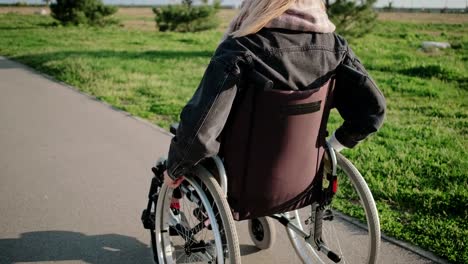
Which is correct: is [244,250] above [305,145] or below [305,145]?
below

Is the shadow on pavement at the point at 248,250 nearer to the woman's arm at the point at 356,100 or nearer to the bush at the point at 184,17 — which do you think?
the woman's arm at the point at 356,100

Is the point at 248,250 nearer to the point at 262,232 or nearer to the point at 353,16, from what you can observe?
the point at 262,232

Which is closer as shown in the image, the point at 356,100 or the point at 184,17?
the point at 356,100

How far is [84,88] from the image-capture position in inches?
305

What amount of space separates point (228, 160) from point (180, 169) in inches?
9.0

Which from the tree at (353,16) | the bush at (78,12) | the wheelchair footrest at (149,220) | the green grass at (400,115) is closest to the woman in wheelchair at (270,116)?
the wheelchair footrest at (149,220)

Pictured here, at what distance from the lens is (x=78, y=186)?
378 centimetres

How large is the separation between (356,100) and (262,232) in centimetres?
125

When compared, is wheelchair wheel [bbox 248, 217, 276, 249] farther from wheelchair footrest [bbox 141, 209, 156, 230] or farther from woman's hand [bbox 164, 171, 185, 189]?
woman's hand [bbox 164, 171, 185, 189]

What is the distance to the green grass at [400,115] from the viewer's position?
311cm

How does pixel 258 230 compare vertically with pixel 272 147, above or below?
below

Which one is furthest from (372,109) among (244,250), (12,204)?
(12,204)

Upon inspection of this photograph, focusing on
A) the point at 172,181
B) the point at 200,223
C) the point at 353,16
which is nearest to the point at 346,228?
the point at 200,223

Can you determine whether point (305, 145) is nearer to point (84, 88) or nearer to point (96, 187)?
point (96, 187)
